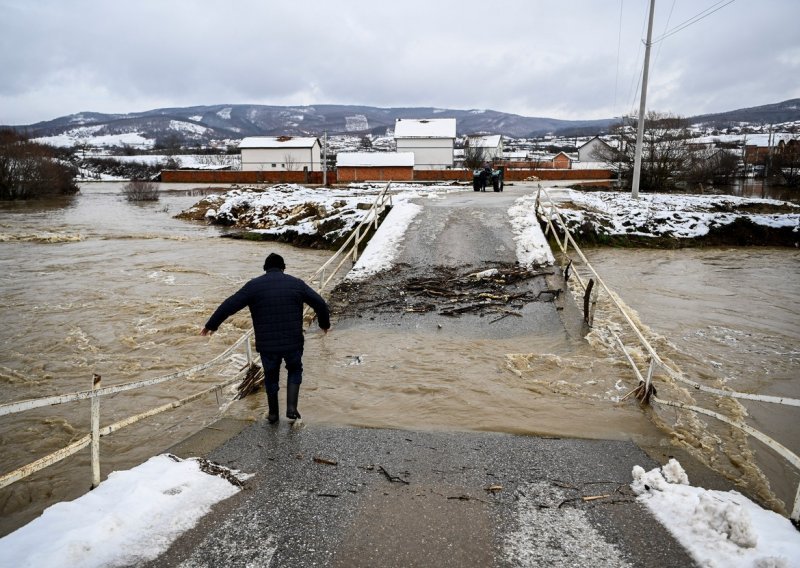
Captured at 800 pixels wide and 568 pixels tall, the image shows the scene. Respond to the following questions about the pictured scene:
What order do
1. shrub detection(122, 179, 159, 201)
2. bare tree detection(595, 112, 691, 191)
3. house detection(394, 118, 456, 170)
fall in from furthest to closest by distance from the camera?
house detection(394, 118, 456, 170), shrub detection(122, 179, 159, 201), bare tree detection(595, 112, 691, 191)

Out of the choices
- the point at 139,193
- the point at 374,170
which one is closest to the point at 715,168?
the point at 374,170

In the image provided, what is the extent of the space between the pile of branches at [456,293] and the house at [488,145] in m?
71.3

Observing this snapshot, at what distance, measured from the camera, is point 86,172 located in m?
82.4

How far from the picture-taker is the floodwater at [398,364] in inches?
226

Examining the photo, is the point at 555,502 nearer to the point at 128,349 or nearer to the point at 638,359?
the point at 638,359

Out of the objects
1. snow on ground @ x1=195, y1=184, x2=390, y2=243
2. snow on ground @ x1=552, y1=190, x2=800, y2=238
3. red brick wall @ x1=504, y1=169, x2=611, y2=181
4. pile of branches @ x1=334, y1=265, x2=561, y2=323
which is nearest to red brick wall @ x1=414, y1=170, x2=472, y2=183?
red brick wall @ x1=504, y1=169, x2=611, y2=181

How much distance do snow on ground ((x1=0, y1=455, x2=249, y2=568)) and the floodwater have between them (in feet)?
4.65

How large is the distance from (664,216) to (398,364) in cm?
1596

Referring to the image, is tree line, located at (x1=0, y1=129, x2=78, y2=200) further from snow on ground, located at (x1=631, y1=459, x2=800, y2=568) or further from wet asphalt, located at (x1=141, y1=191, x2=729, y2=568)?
snow on ground, located at (x1=631, y1=459, x2=800, y2=568)

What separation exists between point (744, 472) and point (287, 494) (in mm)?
4467

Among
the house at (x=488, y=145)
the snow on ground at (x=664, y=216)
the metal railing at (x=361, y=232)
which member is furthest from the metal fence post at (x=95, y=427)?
the house at (x=488, y=145)

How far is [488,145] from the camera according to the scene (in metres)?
84.9

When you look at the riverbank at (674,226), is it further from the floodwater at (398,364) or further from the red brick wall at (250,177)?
the red brick wall at (250,177)

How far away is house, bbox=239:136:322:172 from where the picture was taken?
227 ft
